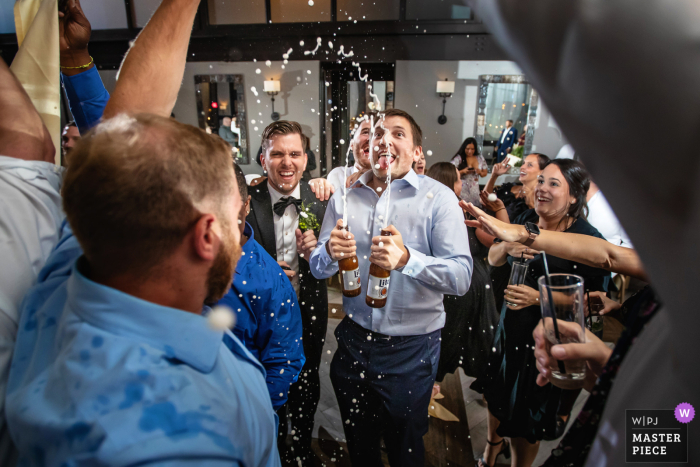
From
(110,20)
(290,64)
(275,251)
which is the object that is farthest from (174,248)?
(110,20)

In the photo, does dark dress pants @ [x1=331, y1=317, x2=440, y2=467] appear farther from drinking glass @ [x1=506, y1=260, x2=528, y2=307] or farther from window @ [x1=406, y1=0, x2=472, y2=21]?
window @ [x1=406, y1=0, x2=472, y2=21]

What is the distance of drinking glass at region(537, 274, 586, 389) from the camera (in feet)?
3.11

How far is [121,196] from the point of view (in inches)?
21.0

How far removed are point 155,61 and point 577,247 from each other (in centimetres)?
178

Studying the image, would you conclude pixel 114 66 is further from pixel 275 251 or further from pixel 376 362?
pixel 376 362

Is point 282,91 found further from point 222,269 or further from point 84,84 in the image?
point 222,269

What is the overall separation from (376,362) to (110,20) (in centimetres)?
634

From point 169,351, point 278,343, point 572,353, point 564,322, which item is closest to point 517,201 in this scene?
point 564,322

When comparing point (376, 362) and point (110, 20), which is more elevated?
point (110, 20)

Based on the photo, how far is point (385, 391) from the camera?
5.54ft

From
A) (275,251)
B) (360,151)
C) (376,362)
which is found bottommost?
(376,362)

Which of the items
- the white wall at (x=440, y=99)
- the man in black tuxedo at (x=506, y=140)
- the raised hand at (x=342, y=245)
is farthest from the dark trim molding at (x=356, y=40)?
the raised hand at (x=342, y=245)

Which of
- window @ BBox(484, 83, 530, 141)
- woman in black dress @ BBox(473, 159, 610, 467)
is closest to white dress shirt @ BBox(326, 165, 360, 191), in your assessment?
woman in black dress @ BBox(473, 159, 610, 467)

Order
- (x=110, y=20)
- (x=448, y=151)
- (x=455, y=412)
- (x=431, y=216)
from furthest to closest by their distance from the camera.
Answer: (x=110, y=20)
(x=448, y=151)
(x=455, y=412)
(x=431, y=216)
